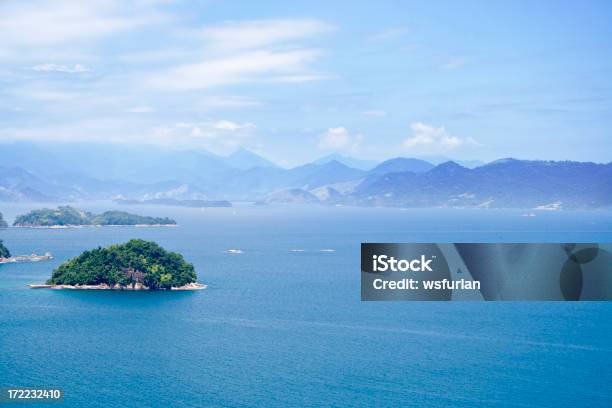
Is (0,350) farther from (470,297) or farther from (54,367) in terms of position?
(470,297)

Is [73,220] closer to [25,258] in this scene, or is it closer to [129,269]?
[25,258]

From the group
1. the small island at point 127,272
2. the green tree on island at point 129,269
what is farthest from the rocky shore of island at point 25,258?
the green tree on island at point 129,269

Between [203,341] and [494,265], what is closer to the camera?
[494,265]

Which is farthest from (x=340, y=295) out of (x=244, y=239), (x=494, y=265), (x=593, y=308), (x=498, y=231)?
(x=498, y=231)

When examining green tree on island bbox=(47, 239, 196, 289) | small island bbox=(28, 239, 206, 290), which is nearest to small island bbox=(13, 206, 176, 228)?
small island bbox=(28, 239, 206, 290)

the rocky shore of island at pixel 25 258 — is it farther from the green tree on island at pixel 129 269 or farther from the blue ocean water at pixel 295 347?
the green tree on island at pixel 129 269

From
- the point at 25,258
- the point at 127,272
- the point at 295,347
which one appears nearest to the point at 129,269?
the point at 127,272
